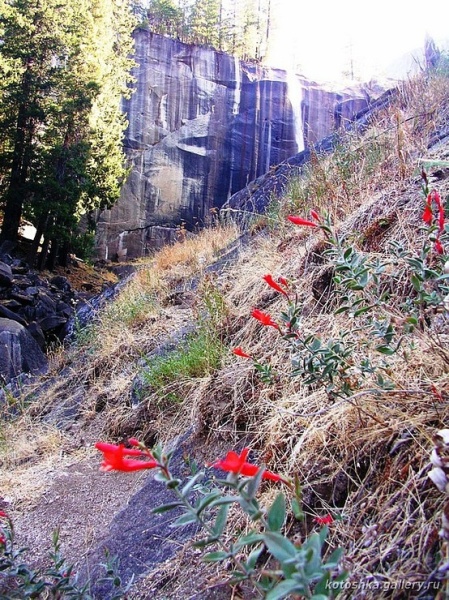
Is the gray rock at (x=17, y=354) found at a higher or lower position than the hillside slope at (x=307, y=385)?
lower

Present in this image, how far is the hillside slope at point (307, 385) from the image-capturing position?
3.42 ft

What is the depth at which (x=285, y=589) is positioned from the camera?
0.47 m

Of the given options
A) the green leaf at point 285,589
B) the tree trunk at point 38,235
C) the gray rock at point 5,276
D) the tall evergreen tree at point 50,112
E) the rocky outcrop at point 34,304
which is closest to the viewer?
the green leaf at point 285,589

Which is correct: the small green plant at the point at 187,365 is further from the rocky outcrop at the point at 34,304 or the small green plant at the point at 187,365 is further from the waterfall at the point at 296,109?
the waterfall at the point at 296,109

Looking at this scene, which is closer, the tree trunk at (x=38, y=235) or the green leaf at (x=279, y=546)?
the green leaf at (x=279, y=546)

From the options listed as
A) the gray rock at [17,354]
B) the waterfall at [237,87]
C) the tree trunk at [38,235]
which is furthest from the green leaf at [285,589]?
the waterfall at [237,87]

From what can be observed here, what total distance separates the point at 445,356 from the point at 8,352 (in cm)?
550

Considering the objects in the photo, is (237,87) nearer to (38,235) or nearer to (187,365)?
(38,235)

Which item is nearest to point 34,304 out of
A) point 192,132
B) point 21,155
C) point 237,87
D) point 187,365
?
point 21,155

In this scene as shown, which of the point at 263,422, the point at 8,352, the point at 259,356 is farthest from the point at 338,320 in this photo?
the point at 8,352

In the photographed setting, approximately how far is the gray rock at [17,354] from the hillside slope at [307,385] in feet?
4.58

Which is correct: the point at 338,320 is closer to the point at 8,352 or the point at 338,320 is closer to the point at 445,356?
the point at 445,356

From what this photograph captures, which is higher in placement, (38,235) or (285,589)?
(38,235)

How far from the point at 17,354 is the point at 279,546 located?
5818mm
